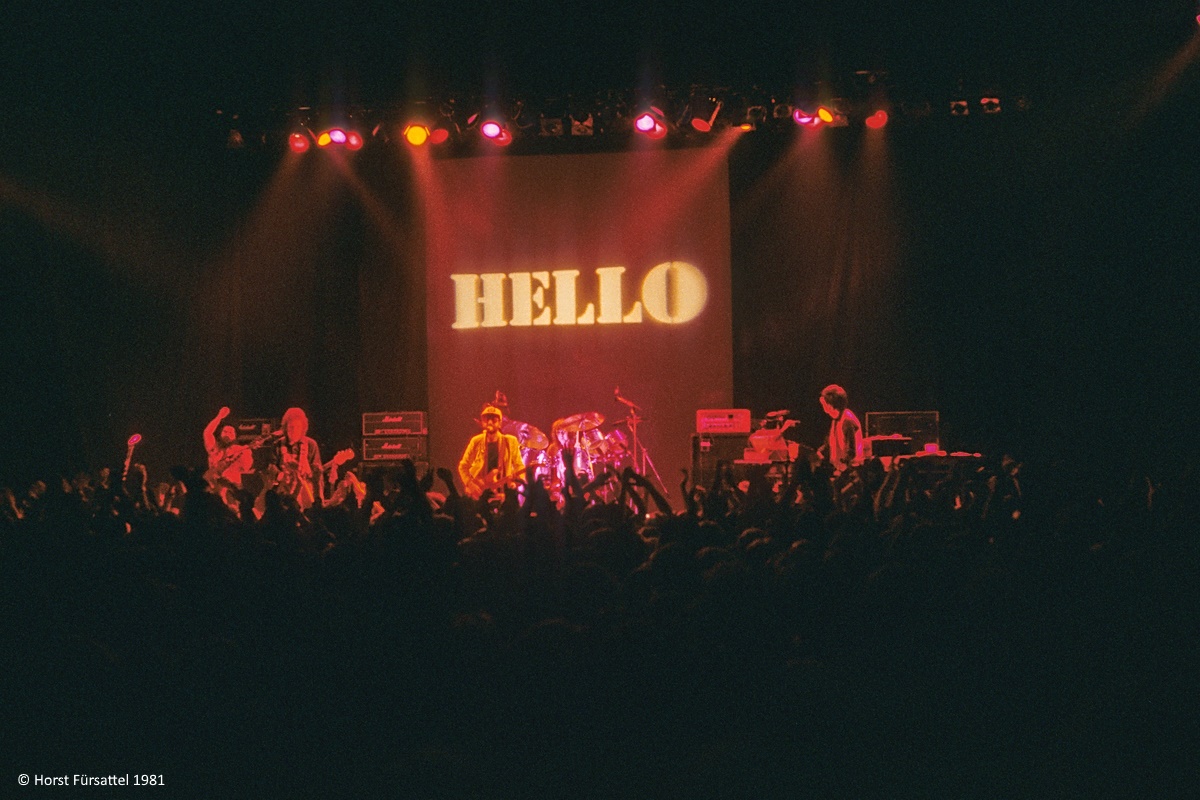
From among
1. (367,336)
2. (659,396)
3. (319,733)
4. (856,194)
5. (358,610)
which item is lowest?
(319,733)

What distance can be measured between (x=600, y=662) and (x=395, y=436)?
350 inches

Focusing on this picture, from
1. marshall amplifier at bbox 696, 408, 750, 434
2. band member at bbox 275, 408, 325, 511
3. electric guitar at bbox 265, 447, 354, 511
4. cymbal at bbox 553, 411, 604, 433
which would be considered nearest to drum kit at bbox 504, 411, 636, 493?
cymbal at bbox 553, 411, 604, 433

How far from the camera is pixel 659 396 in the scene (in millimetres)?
10539

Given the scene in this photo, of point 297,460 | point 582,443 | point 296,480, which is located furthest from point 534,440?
point 296,480

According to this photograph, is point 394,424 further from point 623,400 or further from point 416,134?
point 416,134

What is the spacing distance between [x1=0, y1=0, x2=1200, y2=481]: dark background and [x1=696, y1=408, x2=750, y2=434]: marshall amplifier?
734mm

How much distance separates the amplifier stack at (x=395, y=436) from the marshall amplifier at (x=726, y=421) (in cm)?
293

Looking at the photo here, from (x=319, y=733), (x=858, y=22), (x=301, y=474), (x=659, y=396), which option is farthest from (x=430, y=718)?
(x=659, y=396)

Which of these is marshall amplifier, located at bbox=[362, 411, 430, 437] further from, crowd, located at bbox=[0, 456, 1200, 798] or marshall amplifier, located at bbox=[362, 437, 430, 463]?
crowd, located at bbox=[0, 456, 1200, 798]

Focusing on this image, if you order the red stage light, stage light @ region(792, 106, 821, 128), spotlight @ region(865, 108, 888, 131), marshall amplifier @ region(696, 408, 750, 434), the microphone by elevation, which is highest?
spotlight @ region(865, 108, 888, 131)

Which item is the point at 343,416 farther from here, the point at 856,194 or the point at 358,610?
the point at 358,610

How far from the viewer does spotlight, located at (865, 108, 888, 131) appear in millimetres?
9750

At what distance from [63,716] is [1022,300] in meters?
9.72

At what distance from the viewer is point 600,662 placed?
1.74 m
